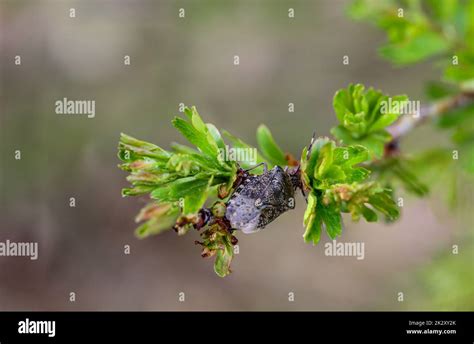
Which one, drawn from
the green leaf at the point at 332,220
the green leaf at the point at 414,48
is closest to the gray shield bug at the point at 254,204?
the green leaf at the point at 332,220

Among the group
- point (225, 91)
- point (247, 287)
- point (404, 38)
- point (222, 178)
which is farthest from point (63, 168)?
point (222, 178)

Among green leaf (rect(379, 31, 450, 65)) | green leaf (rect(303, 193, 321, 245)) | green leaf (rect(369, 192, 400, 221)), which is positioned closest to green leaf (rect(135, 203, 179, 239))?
green leaf (rect(303, 193, 321, 245))

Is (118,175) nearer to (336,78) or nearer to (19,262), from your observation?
(19,262)

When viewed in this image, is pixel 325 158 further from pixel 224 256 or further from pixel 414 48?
pixel 414 48

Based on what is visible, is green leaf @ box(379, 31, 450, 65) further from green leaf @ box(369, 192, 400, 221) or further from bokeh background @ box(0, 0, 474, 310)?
bokeh background @ box(0, 0, 474, 310)
